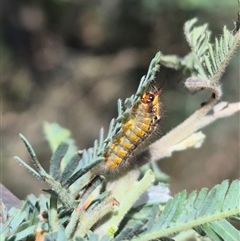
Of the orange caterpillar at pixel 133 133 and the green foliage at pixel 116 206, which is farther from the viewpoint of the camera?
the orange caterpillar at pixel 133 133

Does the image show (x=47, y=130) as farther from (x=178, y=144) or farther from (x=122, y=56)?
(x=122, y=56)

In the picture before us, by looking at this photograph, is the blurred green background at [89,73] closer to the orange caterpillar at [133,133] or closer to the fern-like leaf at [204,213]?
the orange caterpillar at [133,133]

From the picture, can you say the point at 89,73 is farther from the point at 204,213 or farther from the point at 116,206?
the point at 204,213

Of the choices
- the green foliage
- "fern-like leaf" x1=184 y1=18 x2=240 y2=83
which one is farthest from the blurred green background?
the green foliage

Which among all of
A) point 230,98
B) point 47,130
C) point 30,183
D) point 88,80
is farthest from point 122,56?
point 47,130

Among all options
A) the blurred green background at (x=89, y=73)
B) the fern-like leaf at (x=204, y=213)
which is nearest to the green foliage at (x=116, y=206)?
the fern-like leaf at (x=204, y=213)

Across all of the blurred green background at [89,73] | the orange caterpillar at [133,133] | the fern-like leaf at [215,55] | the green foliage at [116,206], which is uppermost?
the blurred green background at [89,73]

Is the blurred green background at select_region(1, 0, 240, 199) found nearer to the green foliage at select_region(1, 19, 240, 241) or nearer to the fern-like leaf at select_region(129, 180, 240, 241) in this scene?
the green foliage at select_region(1, 19, 240, 241)
